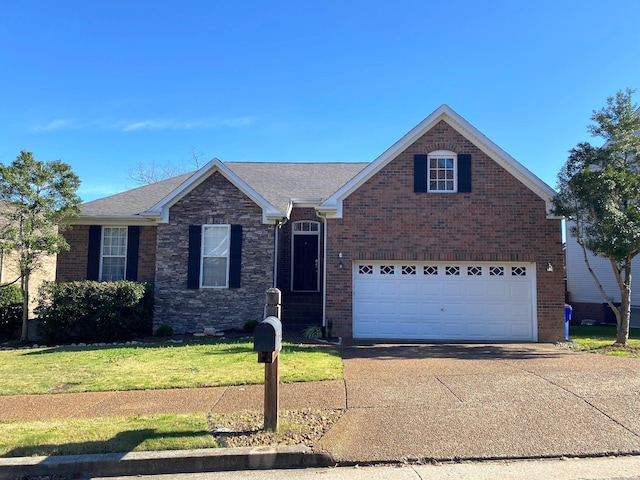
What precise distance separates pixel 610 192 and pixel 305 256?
914cm

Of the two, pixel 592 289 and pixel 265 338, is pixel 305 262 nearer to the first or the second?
pixel 265 338

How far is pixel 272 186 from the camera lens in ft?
56.1

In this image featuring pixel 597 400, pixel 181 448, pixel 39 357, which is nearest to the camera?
pixel 181 448

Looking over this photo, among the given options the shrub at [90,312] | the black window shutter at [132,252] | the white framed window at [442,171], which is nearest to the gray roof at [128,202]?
the black window shutter at [132,252]

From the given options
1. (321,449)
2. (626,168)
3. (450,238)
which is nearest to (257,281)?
(450,238)

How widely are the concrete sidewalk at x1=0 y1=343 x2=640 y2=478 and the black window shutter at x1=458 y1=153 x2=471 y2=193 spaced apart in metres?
5.43

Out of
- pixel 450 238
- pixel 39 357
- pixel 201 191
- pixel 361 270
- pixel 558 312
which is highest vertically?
pixel 201 191

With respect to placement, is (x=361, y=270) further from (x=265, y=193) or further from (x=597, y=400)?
(x=597, y=400)

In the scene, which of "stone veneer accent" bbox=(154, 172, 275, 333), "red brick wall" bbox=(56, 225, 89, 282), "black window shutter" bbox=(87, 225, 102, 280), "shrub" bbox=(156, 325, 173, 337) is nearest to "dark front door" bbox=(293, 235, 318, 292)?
"stone veneer accent" bbox=(154, 172, 275, 333)

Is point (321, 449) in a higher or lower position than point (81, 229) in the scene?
lower

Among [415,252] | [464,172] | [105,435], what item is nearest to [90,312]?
[105,435]

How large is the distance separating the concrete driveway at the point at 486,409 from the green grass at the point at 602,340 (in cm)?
165

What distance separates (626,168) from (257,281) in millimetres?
10165

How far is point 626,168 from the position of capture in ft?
38.4
